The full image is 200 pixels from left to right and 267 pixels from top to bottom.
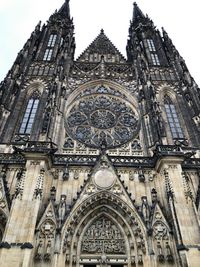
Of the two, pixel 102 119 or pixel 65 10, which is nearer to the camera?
pixel 102 119

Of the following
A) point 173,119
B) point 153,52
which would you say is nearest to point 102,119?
point 173,119

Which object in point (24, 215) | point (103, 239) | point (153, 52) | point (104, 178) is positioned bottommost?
point (103, 239)

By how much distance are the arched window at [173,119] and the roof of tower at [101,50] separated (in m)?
5.79

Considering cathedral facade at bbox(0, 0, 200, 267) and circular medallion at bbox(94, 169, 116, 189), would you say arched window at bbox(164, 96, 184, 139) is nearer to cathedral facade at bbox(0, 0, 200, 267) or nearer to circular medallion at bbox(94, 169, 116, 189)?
cathedral facade at bbox(0, 0, 200, 267)

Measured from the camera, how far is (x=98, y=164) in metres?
12.5

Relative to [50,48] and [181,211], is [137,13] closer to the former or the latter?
[50,48]

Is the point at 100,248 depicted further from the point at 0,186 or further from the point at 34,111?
the point at 34,111

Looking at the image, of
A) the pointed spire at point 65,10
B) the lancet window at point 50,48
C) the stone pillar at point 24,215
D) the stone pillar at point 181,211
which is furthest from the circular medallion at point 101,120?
the pointed spire at point 65,10

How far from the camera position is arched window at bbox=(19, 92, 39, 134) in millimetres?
15156

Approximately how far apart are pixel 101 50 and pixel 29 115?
9.33 metres

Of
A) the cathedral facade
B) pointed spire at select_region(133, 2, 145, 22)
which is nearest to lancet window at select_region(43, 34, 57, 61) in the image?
the cathedral facade

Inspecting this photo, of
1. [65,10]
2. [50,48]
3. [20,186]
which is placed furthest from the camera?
[65,10]

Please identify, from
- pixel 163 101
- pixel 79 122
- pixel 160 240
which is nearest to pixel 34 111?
pixel 79 122

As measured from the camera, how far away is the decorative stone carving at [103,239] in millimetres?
10656
